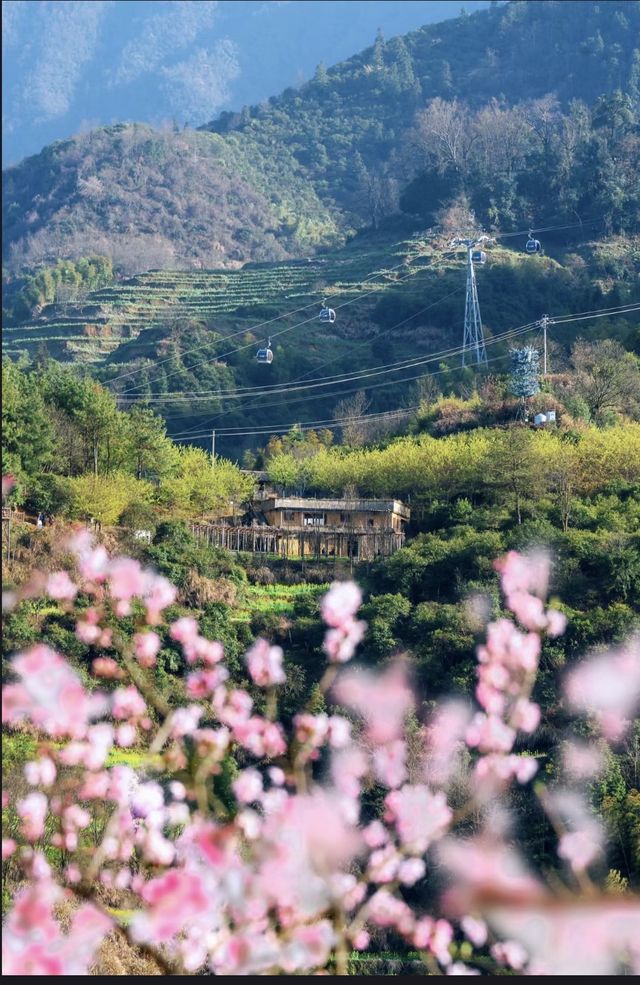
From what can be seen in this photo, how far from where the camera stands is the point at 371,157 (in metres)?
132

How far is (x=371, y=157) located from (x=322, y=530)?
9860 cm

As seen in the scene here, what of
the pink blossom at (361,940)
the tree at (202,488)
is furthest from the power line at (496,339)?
the pink blossom at (361,940)

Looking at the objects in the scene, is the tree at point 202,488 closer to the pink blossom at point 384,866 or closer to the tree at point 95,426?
the tree at point 95,426

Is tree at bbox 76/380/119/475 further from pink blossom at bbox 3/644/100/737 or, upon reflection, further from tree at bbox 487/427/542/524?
pink blossom at bbox 3/644/100/737

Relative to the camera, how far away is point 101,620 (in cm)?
2917

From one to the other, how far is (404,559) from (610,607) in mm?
4973

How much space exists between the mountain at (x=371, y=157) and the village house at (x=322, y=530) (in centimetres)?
3779

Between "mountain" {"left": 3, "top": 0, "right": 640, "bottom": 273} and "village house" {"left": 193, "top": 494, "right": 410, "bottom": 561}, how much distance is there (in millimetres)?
37786

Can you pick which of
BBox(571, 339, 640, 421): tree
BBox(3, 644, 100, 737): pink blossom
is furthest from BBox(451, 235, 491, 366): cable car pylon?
BBox(3, 644, 100, 737): pink blossom

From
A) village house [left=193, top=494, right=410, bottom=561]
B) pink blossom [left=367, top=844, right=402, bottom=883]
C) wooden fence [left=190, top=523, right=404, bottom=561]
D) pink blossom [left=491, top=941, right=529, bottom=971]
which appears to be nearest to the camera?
pink blossom [left=367, top=844, right=402, bottom=883]

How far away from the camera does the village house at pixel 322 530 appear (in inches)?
1419

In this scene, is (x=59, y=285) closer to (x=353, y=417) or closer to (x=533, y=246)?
(x=533, y=246)

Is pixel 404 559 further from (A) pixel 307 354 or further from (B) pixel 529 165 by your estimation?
(B) pixel 529 165

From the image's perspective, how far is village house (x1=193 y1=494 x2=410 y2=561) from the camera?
36.0 metres
